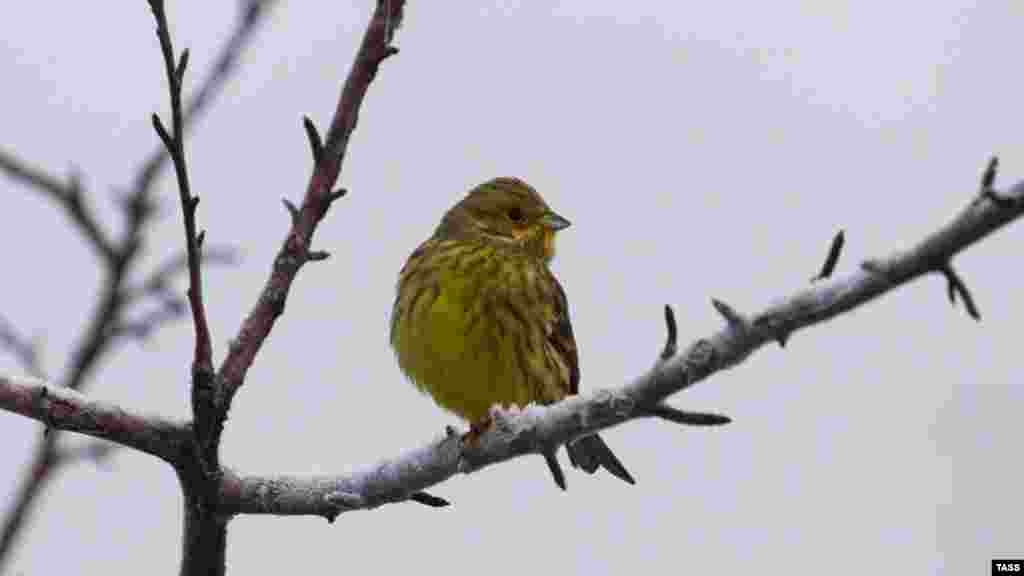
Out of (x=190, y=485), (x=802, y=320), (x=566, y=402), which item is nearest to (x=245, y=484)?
(x=190, y=485)

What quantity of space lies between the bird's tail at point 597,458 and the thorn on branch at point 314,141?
2.99m

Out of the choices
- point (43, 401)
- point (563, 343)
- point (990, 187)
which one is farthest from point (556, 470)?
point (563, 343)

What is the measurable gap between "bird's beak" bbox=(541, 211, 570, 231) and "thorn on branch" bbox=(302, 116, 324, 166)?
3.76m

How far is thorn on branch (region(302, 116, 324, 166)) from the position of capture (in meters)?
3.66

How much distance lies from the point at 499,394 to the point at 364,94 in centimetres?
281

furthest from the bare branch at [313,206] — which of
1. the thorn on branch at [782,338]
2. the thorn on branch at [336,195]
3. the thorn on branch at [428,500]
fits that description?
the thorn on branch at [782,338]

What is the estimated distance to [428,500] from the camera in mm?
4457

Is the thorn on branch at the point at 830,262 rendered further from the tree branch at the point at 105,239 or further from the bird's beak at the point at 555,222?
the bird's beak at the point at 555,222

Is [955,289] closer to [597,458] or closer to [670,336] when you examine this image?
[670,336]

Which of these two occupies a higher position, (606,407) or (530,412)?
(530,412)

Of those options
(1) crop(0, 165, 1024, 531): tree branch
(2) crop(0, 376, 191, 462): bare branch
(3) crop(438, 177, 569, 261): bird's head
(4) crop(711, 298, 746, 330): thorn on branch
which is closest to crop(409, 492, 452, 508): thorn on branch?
(1) crop(0, 165, 1024, 531): tree branch

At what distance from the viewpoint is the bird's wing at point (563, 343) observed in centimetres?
675

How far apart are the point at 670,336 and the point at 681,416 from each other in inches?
6.9

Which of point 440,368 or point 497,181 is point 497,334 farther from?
point 497,181
